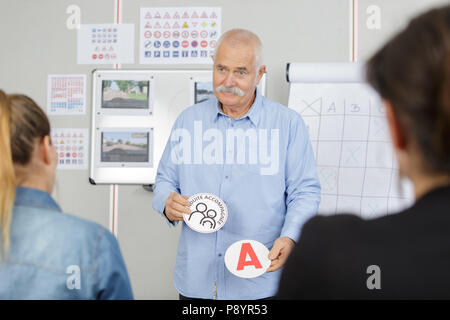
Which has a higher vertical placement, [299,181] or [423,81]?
[423,81]

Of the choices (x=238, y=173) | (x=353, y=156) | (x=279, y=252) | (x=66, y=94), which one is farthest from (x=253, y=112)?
(x=66, y=94)

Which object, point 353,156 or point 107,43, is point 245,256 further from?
point 107,43

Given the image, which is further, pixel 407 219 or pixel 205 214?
pixel 205 214

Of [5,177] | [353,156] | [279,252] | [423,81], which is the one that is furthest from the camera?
[353,156]

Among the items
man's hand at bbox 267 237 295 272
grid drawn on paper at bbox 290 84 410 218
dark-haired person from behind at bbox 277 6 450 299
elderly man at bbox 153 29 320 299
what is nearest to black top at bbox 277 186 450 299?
dark-haired person from behind at bbox 277 6 450 299

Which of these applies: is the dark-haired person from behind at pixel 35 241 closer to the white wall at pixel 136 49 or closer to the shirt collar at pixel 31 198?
the shirt collar at pixel 31 198

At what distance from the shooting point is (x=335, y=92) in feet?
7.64

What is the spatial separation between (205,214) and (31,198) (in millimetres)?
828

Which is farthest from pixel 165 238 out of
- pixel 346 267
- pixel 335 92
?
pixel 346 267

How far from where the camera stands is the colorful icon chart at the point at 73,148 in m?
2.69

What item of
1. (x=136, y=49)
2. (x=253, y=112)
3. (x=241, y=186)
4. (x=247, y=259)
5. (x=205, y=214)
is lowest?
(x=247, y=259)

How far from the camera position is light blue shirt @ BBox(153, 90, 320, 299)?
168 centimetres

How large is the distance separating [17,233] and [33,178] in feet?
0.37

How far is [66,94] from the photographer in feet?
8.86
